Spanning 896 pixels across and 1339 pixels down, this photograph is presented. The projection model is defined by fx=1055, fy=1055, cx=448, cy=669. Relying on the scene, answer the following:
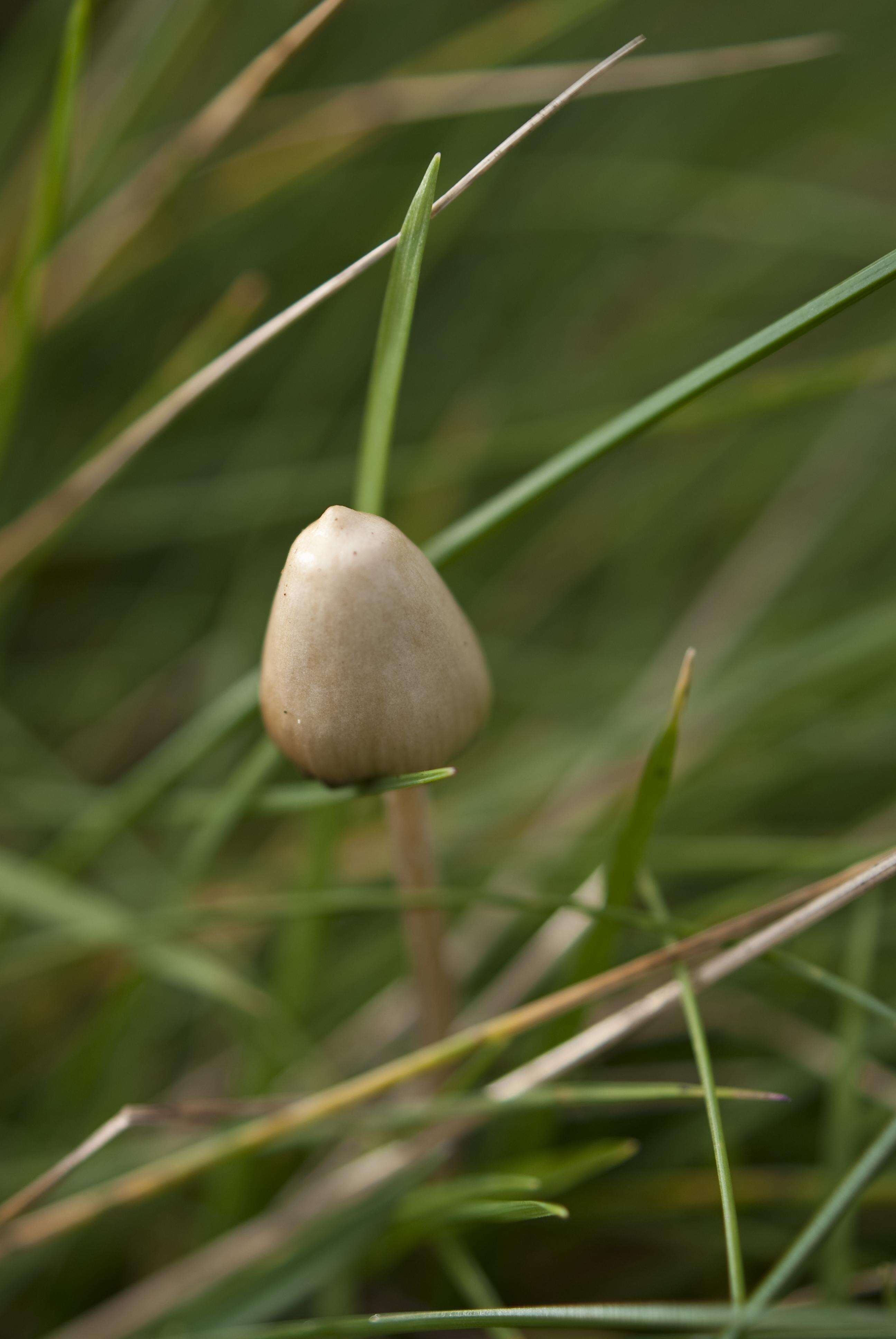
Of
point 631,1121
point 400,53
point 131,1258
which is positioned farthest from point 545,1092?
point 400,53

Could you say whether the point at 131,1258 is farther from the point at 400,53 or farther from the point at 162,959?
the point at 400,53

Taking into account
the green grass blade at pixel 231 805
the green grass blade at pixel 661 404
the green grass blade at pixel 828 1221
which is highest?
the green grass blade at pixel 661 404

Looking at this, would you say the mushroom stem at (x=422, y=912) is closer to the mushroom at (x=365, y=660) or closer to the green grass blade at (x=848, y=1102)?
the mushroom at (x=365, y=660)

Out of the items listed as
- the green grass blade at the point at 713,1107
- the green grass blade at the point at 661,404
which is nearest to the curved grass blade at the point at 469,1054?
the green grass blade at the point at 713,1107

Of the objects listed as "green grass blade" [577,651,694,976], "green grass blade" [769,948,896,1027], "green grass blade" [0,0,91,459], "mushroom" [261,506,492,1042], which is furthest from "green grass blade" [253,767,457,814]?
"green grass blade" [0,0,91,459]

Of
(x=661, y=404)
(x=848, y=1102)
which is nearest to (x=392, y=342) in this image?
(x=661, y=404)

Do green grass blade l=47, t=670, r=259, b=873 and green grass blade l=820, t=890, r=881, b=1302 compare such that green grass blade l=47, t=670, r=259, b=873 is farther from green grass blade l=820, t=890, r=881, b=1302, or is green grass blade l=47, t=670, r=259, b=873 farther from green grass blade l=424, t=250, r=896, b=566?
green grass blade l=820, t=890, r=881, b=1302
